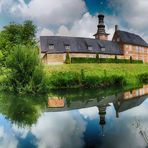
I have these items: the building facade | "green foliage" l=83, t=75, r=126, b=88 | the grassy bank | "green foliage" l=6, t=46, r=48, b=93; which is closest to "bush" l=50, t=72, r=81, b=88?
the grassy bank

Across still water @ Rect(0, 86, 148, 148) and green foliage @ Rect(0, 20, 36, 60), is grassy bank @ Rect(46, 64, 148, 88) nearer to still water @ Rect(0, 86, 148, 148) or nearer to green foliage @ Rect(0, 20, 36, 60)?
still water @ Rect(0, 86, 148, 148)

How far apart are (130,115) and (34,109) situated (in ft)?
23.3

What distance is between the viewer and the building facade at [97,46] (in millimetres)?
53250

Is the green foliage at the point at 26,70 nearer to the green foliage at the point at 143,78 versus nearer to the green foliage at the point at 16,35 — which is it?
the green foliage at the point at 143,78

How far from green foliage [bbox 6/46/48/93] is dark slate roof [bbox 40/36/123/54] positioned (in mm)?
20551

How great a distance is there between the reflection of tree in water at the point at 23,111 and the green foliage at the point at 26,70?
187 inches

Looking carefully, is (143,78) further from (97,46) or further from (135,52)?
(135,52)

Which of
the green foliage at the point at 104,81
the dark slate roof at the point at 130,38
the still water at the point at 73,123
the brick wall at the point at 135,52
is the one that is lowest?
the still water at the point at 73,123

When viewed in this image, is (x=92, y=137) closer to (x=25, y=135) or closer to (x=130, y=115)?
(x=25, y=135)

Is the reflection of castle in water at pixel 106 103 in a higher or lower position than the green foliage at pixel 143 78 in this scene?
lower

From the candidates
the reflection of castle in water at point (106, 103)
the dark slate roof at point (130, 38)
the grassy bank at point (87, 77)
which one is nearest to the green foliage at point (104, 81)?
the grassy bank at point (87, 77)

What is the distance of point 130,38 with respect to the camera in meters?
70.0

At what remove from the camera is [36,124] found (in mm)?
16688

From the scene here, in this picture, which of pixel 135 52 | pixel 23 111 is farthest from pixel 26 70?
pixel 135 52
